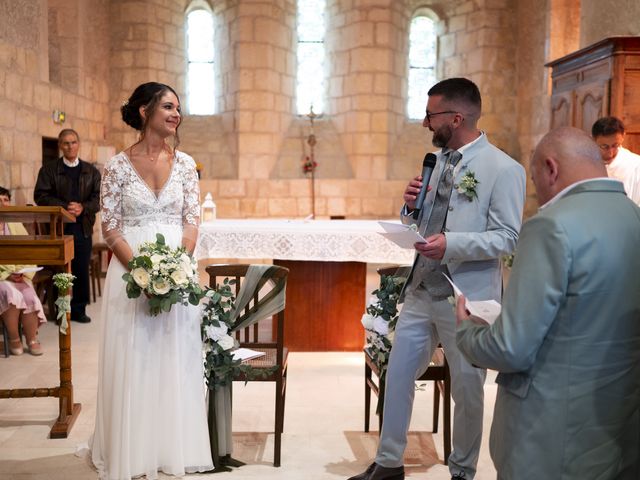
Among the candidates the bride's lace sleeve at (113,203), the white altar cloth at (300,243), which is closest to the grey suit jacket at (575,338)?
the bride's lace sleeve at (113,203)

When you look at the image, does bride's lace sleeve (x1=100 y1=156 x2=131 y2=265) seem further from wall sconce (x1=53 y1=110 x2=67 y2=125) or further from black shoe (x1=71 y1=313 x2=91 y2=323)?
wall sconce (x1=53 y1=110 x2=67 y2=125)

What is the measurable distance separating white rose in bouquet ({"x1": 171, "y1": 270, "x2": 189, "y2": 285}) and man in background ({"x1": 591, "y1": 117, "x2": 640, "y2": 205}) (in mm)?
3535

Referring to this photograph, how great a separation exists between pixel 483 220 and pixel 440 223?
19 cm

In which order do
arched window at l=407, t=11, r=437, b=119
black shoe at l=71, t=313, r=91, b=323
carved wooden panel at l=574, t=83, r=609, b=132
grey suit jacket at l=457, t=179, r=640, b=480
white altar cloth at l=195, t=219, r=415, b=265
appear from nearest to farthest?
grey suit jacket at l=457, t=179, r=640, b=480 → white altar cloth at l=195, t=219, r=415, b=265 → carved wooden panel at l=574, t=83, r=609, b=132 → black shoe at l=71, t=313, r=91, b=323 → arched window at l=407, t=11, r=437, b=119

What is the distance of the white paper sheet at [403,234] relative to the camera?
281 centimetres

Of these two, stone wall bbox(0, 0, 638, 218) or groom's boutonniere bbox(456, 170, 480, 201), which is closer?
groom's boutonniere bbox(456, 170, 480, 201)

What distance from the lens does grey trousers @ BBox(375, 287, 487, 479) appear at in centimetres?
294

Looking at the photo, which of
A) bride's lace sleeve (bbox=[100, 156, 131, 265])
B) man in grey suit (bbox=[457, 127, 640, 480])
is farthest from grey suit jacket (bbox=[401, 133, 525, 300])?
bride's lace sleeve (bbox=[100, 156, 131, 265])

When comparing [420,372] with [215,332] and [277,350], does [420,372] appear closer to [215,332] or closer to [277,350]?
[277,350]

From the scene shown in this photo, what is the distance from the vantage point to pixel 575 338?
179 centimetres

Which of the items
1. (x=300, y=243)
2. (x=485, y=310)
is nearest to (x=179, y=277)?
(x=485, y=310)

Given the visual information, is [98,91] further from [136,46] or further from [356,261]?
[356,261]

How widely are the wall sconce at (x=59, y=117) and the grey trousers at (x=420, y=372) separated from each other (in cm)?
666

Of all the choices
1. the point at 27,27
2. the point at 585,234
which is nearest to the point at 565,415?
the point at 585,234
